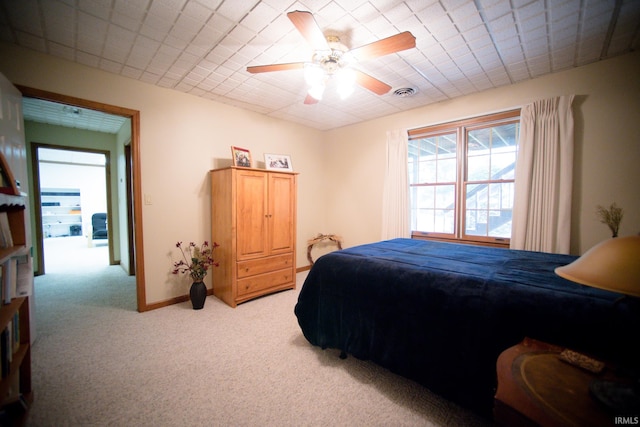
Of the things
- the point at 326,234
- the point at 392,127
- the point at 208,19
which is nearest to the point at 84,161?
the point at 326,234

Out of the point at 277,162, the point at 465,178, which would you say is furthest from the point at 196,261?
the point at 465,178

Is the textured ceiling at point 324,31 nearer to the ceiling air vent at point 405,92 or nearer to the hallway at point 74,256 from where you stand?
the ceiling air vent at point 405,92

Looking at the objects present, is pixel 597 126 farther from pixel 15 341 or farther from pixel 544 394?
pixel 15 341

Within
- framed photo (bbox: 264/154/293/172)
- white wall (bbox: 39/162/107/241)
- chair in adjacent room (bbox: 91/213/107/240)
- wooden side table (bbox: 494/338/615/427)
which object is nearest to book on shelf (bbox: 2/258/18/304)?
wooden side table (bbox: 494/338/615/427)

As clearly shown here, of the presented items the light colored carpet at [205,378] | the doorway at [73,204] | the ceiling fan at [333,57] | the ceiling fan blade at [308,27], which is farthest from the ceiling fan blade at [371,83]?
the doorway at [73,204]

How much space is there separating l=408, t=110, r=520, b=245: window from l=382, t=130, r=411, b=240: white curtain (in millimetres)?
151

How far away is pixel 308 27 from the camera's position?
4.87 feet

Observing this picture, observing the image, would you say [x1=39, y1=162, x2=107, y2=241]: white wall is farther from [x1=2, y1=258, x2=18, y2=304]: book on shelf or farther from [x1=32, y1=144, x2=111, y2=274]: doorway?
[x1=2, y1=258, x2=18, y2=304]: book on shelf

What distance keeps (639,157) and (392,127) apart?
243 cm

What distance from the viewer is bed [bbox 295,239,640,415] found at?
107 cm

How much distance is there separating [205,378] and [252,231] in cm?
161

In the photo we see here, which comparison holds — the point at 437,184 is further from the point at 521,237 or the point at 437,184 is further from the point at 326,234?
the point at 326,234

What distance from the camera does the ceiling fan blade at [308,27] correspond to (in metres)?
1.37

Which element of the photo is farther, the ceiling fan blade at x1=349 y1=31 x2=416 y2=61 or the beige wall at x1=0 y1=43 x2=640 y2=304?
the beige wall at x1=0 y1=43 x2=640 y2=304
